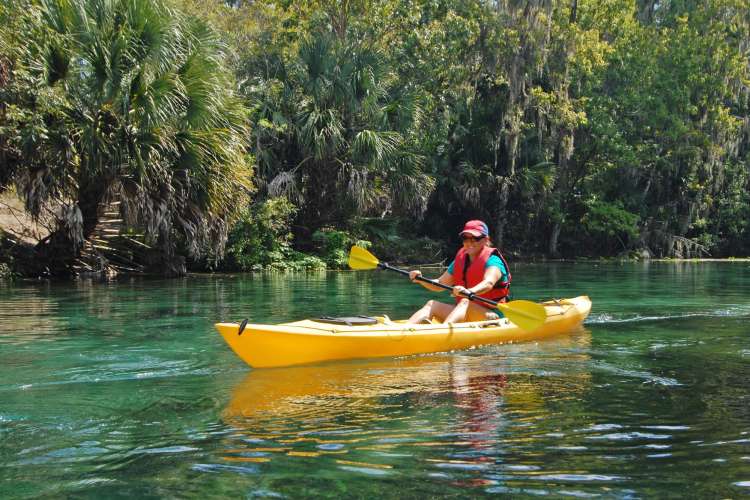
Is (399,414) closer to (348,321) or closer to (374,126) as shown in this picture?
(348,321)

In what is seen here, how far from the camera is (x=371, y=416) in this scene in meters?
5.54

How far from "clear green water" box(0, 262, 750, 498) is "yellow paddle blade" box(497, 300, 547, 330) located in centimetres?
33

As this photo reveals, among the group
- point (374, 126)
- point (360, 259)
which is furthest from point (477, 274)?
point (374, 126)

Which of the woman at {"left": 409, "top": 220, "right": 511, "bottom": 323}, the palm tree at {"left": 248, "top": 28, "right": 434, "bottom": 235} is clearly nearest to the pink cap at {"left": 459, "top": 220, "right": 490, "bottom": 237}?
the woman at {"left": 409, "top": 220, "right": 511, "bottom": 323}

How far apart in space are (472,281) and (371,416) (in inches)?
156

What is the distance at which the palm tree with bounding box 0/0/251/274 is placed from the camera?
14445 mm

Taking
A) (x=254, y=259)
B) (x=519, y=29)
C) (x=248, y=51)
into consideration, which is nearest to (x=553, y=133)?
(x=519, y=29)

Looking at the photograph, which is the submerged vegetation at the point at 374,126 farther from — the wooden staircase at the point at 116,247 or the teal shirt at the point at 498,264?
the teal shirt at the point at 498,264

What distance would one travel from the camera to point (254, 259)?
20922 millimetres

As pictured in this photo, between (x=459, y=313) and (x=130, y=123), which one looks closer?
(x=459, y=313)

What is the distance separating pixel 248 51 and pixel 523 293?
14.1 meters

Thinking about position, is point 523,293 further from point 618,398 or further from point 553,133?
point 553,133

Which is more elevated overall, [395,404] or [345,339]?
[345,339]

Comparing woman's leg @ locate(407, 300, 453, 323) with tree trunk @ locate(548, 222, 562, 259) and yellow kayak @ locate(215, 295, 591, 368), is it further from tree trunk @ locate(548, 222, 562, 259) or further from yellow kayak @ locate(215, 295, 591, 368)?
tree trunk @ locate(548, 222, 562, 259)
